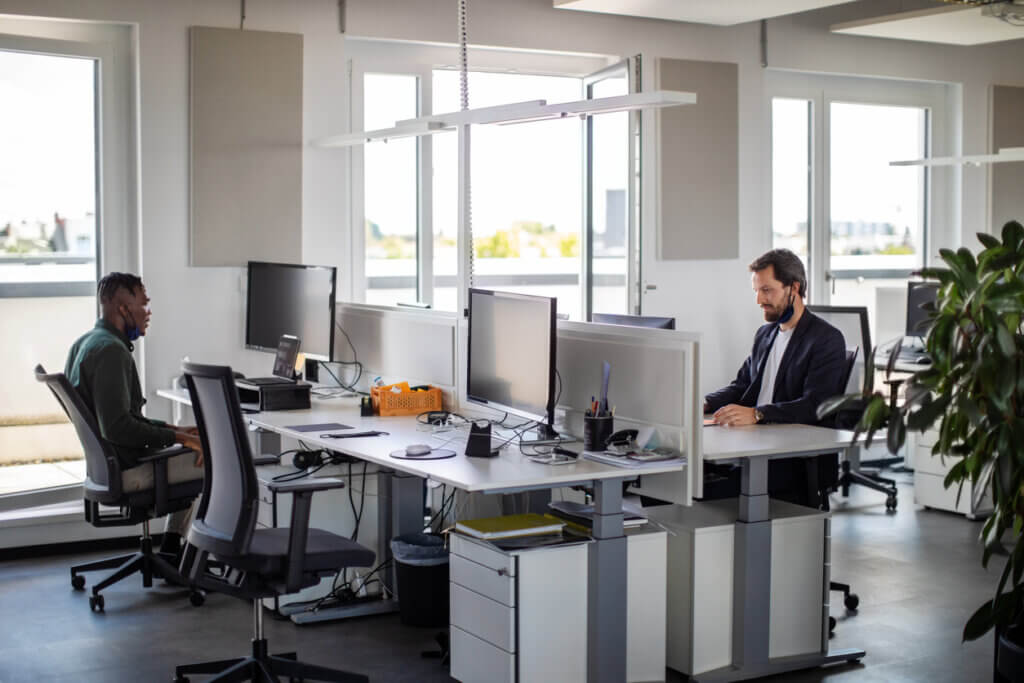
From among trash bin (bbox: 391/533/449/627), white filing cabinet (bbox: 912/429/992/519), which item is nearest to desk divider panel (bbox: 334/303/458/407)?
trash bin (bbox: 391/533/449/627)

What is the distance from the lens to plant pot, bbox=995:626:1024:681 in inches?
129

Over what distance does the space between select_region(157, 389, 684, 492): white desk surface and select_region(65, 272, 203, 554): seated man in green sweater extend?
342 mm

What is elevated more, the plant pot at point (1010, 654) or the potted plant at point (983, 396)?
the potted plant at point (983, 396)

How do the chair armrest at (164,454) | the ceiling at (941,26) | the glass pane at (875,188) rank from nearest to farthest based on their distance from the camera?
the chair armrest at (164,454) < the ceiling at (941,26) < the glass pane at (875,188)

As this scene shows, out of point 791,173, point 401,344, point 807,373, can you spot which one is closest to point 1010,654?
point 807,373

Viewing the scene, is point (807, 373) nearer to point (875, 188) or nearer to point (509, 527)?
point (509, 527)

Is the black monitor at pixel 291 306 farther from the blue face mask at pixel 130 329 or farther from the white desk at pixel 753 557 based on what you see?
the white desk at pixel 753 557

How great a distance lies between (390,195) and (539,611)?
345 centimetres

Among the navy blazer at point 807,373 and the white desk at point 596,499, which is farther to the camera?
the navy blazer at point 807,373

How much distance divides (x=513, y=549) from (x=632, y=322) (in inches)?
67.3

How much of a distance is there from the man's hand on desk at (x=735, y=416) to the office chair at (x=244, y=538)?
140 cm

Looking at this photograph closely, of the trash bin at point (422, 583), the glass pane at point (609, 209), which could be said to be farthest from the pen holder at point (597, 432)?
the glass pane at point (609, 209)

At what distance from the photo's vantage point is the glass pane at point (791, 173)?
7.42 metres

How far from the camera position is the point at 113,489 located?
4555 mm
